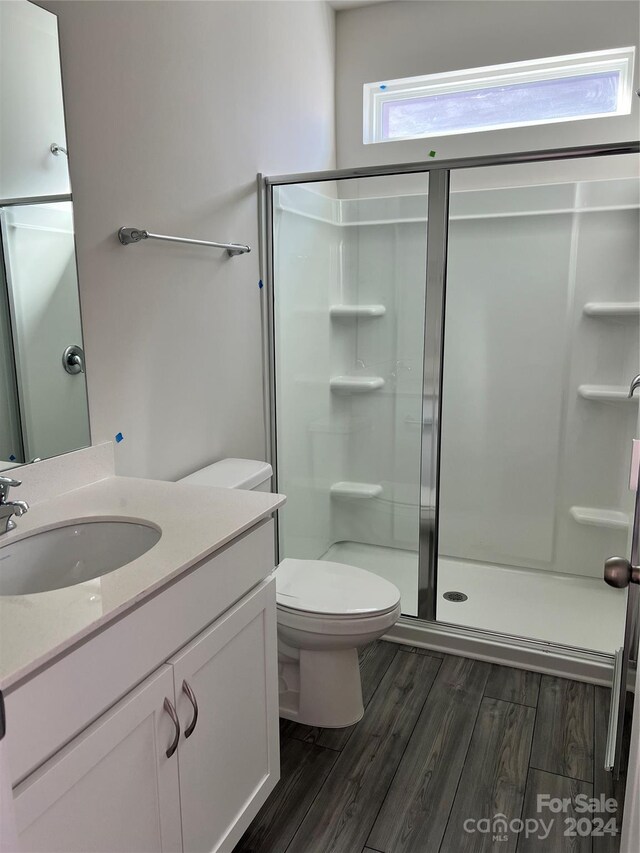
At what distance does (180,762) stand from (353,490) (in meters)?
2.01

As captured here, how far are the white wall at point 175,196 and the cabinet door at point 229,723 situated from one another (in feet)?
2.29

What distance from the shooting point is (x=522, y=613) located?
2.74m

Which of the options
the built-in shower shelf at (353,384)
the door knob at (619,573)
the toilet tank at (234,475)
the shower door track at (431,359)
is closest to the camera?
the door knob at (619,573)

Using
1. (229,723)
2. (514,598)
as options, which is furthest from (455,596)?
(229,723)

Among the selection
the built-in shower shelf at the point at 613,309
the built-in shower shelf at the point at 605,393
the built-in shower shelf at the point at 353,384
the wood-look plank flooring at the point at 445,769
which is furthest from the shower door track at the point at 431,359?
the built-in shower shelf at the point at 605,393

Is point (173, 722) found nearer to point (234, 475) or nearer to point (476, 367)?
point (234, 475)

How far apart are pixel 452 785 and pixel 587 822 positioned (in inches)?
13.9

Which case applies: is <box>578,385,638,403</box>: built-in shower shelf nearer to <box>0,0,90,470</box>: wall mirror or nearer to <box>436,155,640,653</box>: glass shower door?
<box>436,155,640,653</box>: glass shower door

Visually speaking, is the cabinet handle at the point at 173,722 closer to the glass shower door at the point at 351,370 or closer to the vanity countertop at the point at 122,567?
the vanity countertop at the point at 122,567

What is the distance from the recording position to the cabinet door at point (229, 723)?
1.29 m

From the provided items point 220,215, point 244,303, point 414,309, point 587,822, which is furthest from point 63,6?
point 587,822

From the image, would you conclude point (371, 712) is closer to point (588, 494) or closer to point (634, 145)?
point (588, 494)

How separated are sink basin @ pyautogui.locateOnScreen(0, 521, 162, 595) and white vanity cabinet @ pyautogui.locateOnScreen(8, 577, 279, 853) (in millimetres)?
276

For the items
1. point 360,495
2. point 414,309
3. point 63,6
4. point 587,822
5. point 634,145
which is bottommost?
point 587,822
